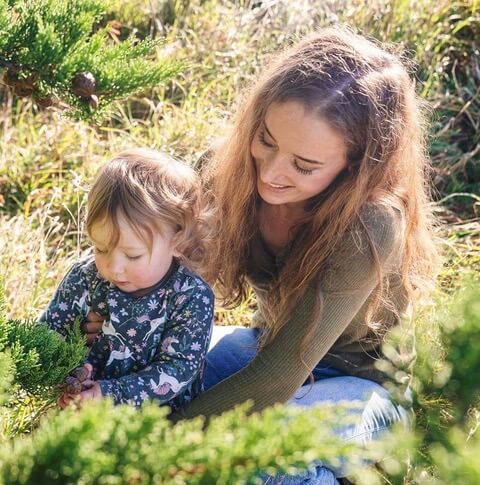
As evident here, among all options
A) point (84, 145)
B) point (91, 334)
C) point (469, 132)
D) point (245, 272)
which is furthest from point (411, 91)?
point (469, 132)

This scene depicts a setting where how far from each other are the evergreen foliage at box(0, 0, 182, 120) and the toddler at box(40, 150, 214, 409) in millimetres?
177

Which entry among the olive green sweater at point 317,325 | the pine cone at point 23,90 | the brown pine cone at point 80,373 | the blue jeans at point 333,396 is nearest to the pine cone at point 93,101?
the pine cone at point 23,90

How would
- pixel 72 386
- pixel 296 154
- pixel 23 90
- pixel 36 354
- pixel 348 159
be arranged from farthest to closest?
pixel 348 159, pixel 296 154, pixel 23 90, pixel 72 386, pixel 36 354

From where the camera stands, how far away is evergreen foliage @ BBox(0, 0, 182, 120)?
63.4 inches

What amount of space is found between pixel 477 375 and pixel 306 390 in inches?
53.6

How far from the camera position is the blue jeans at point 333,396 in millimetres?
1947

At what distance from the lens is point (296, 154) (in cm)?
183

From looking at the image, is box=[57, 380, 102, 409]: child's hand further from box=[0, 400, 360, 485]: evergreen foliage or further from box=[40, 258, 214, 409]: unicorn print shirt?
box=[0, 400, 360, 485]: evergreen foliage

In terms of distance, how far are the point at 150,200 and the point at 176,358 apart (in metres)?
0.33

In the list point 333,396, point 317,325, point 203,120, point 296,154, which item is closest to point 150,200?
point 296,154

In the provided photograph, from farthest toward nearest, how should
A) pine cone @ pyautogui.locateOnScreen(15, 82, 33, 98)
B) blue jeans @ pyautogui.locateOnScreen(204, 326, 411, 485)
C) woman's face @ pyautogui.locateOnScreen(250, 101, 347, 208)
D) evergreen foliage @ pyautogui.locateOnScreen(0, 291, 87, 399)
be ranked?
blue jeans @ pyautogui.locateOnScreen(204, 326, 411, 485)
woman's face @ pyautogui.locateOnScreen(250, 101, 347, 208)
pine cone @ pyautogui.locateOnScreen(15, 82, 33, 98)
evergreen foliage @ pyautogui.locateOnScreen(0, 291, 87, 399)

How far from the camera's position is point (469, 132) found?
3.99 metres

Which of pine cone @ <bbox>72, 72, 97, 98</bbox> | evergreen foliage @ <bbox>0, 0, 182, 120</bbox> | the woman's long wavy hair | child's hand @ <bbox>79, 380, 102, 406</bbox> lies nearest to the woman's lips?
the woman's long wavy hair

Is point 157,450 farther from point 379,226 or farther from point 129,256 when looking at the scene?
point 379,226
